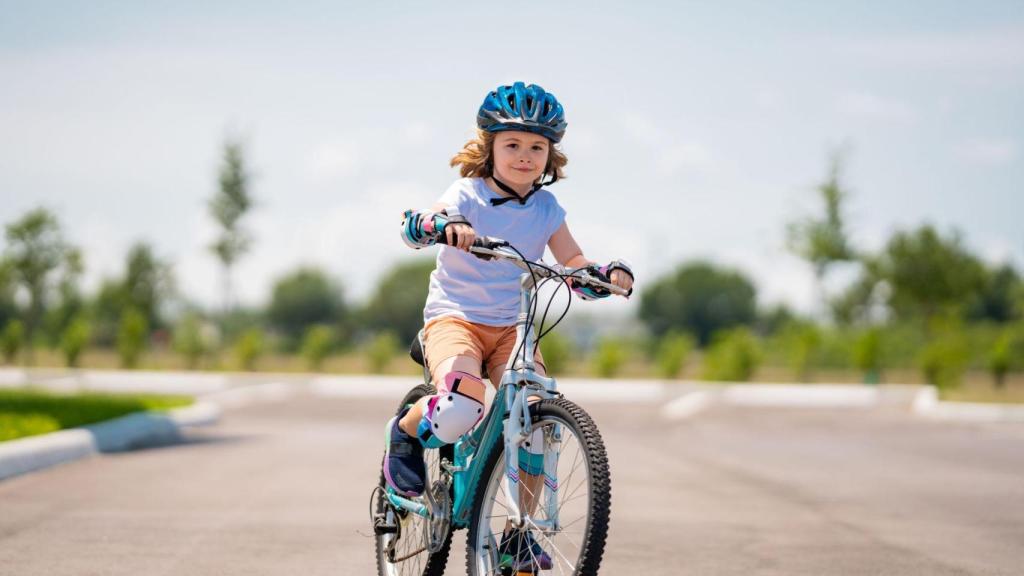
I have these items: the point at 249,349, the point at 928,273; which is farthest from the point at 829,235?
the point at 249,349

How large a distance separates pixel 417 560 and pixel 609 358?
29708 millimetres

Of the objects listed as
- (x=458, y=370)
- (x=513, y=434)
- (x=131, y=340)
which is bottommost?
(x=131, y=340)

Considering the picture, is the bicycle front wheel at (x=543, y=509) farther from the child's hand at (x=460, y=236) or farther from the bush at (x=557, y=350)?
the bush at (x=557, y=350)

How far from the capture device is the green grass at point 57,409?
10883 mm

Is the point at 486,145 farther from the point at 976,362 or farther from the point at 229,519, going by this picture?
the point at 976,362

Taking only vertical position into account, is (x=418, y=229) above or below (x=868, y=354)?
above

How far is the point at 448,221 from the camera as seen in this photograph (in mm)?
3893

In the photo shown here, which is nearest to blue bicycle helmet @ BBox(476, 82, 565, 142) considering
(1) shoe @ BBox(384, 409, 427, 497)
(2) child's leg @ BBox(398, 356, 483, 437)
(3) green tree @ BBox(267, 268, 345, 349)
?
(2) child's leg @ BBox(398, 356, 483, 437)

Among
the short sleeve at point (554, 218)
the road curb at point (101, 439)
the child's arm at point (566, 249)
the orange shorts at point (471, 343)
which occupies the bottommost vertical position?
the road curb at point (101, 439)

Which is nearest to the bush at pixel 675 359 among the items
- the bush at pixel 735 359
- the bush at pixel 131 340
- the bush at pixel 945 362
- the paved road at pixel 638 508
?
the bush at pixel 735 359

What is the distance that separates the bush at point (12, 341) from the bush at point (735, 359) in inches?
856

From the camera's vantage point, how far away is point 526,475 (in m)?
3.93

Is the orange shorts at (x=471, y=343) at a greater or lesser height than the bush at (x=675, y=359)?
greater

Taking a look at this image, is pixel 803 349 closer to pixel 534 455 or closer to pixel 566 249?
pixel 566 249
